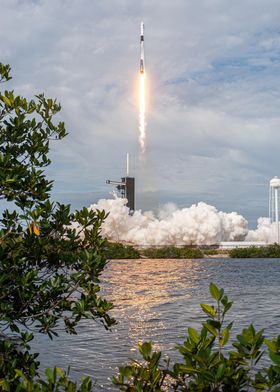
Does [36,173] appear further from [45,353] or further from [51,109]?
[45,353]

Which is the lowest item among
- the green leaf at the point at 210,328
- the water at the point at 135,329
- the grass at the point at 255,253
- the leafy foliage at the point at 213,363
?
the grass at the point at 255,253

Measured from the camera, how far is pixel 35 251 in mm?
7773

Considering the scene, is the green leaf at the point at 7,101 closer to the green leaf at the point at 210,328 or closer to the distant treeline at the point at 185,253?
the green leaf at the point at 210,328

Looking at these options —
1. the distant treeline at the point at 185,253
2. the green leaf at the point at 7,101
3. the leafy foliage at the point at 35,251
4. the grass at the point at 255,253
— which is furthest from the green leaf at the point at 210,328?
the grass at the point at 255,253

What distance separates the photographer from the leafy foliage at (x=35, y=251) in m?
A: 7.44

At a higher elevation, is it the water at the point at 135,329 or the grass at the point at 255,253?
the water at the point at 135,329

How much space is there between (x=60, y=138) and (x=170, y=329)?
2022 cm

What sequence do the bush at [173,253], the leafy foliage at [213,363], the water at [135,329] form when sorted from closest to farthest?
the leafy foliage at [213,363], the water at [135,329], the bush at [173,253]

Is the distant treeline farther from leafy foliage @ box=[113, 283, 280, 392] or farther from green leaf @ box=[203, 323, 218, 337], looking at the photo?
green leaf @ box=[203, 323, 218, 337]

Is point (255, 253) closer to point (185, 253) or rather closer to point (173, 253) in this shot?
point (185, 253)

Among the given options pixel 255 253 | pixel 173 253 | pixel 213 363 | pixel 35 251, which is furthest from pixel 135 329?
pixel 255 253

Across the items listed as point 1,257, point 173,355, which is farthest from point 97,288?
point 173,355

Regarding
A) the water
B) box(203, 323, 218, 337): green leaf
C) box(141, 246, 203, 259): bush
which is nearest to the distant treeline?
box(141, 246, 203, 259): bush

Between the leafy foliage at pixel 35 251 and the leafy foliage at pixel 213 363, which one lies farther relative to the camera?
the leafy foliage at pixel 35 251
